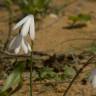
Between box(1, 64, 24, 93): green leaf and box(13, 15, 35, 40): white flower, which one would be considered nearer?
box(13, 15, 35, 40): white flower

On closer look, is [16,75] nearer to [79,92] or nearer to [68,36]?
[79,92]

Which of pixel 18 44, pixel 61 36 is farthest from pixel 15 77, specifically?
pixel 61 36

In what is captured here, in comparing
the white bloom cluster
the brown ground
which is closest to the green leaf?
the white bloom cluster

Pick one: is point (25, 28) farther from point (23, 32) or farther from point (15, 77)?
point (15, 77)

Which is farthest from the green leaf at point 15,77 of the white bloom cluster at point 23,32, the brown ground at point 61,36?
the brown ground at point 61,36

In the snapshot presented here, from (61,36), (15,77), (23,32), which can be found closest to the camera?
(23,32)

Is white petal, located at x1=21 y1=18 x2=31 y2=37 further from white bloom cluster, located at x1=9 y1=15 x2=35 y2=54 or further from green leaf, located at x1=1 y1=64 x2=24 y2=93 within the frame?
green leaf, located at x1=1 y1=64 x2=24 y2=93

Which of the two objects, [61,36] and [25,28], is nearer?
[25,28]

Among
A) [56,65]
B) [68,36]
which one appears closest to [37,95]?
[56,65]

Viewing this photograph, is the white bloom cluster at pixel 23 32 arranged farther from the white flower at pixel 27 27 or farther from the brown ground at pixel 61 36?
the brown ground at pixel 61 36
